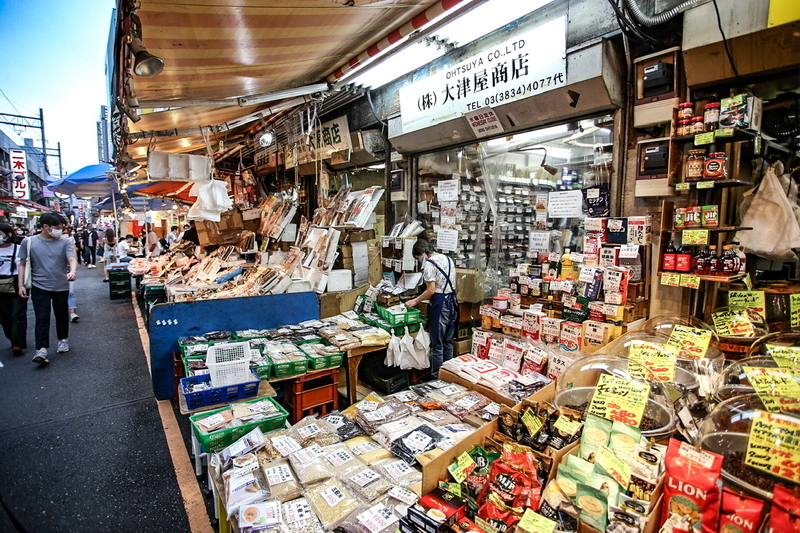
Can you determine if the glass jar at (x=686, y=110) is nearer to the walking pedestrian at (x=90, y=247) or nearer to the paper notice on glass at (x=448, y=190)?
the paper notice on glass at (x=448, y=190)

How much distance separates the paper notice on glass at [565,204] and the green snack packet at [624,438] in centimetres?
278

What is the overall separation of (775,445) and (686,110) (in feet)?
9.16

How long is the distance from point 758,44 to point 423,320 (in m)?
4.19

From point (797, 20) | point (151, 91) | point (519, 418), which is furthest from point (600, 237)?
point (151, 91)

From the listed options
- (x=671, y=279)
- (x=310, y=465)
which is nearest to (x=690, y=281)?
(x=671, y=279)

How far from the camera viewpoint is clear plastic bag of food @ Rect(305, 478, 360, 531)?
1944 millimetres

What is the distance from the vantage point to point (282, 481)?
7.22 feet

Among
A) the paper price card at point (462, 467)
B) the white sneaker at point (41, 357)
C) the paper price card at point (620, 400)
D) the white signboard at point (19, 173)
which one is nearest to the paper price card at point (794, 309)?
the paper price card at point (620, 400)

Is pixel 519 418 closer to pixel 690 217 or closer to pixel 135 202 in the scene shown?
pixel 690 217

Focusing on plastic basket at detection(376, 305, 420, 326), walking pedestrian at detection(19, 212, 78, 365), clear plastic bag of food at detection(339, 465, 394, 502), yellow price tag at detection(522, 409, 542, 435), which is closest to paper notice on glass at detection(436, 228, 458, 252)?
plastic basket at detection(376, 305, 420, 326)

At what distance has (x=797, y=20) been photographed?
254 centimetres

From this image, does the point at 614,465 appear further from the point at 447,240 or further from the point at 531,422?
the point at 447,240

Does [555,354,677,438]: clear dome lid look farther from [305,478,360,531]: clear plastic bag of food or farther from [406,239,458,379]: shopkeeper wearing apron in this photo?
[406,239,458,379]: shopkeeper wearing apron

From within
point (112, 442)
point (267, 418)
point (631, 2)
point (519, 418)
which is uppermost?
point (631, 2)
